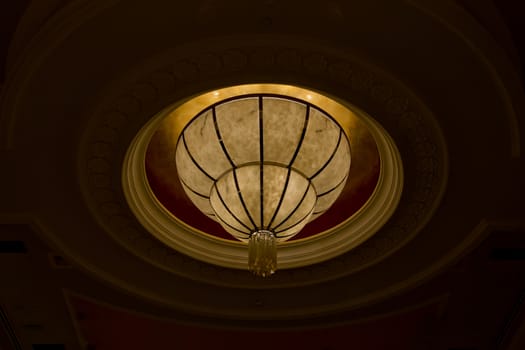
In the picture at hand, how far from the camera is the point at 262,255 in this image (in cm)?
448

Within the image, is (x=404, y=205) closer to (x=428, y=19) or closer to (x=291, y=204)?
(x=291, y=204)

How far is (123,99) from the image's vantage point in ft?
13.5

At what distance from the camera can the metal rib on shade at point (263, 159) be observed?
439 cm

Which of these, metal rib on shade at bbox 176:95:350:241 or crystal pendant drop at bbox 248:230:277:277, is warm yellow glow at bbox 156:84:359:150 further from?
crystal pendant drop at bbox 248:230:277:277

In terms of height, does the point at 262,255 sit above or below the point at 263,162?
below

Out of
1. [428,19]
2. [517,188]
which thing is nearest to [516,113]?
[517,188]

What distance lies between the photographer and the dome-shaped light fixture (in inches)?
173

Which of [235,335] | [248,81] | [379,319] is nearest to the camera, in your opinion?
[248,81]

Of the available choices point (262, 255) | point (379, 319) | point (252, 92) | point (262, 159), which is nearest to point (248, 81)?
point (252, 92)

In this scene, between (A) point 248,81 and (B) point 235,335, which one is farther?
(B) point 235,335

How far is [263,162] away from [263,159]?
24mm

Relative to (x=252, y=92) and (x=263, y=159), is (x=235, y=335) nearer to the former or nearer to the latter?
(x=263, y=159)

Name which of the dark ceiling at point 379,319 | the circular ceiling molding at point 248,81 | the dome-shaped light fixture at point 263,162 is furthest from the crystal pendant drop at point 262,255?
the dark ceiling at point 379,319

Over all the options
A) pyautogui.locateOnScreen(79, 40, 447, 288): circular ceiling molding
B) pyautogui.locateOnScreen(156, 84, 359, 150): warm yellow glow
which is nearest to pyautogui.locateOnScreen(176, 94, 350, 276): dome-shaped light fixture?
pyautogui.locateOnScreen(156, 84, 359, 150): warm yellow glow
